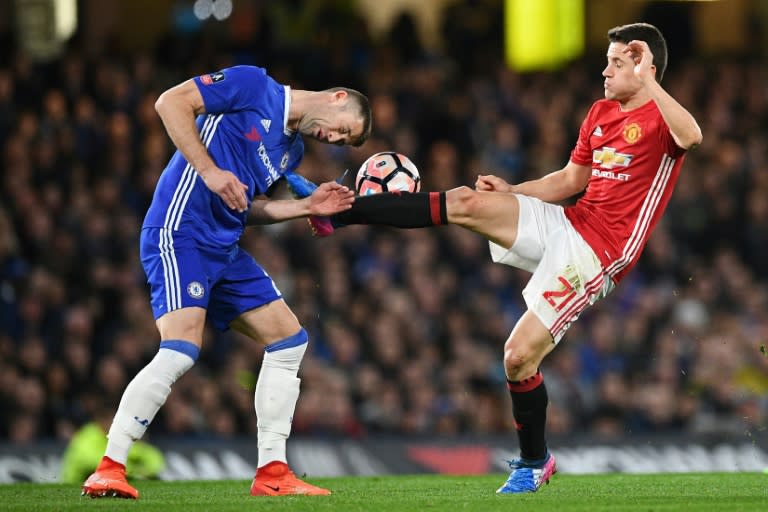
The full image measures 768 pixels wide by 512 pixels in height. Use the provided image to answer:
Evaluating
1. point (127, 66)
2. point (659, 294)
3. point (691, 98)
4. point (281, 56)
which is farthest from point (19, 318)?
point (691, 98)

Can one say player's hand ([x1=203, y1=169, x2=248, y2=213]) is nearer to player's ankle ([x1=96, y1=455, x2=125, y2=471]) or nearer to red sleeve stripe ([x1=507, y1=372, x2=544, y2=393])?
player's ankle ([x1=96, y1=455, x2=125, y2=471])

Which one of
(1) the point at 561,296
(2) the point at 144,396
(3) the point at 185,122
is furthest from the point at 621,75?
(2) the point at 144,396

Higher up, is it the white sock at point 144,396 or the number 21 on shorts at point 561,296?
the number 21 on shorts at point 561,296

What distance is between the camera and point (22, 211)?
11.9 meters

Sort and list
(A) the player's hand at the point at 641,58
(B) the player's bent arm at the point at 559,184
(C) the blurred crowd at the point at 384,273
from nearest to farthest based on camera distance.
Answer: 1. (A) the player's hand at the point at 641,58
2. (B) the player's bent arm at the point at 559,184
3. (C) the blurred crowd at the point at 384,273

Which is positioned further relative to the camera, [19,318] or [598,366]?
[598,366]

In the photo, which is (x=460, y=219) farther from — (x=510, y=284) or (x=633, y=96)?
(x=510, y=284)

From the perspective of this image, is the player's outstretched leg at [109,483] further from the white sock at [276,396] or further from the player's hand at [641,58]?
the player's hand at [641,58]

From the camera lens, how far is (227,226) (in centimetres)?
661

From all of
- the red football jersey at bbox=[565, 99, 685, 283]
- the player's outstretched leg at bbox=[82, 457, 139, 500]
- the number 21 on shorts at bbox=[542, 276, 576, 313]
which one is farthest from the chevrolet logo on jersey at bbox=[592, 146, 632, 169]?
the player's outstretched leg at bbox=[82, 457, 139, 500]

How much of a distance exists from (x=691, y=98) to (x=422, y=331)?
459cm

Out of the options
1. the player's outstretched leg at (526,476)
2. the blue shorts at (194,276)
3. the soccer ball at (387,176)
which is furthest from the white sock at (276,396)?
the player's outstretched leg at (526,476)

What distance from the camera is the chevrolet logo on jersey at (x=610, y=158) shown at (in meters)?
6.76

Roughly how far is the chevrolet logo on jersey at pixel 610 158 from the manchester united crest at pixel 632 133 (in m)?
0.08
